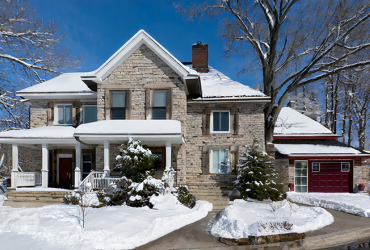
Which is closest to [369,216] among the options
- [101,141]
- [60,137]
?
[101,141]

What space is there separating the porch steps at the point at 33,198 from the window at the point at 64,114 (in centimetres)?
448

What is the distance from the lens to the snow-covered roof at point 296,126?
16281mm

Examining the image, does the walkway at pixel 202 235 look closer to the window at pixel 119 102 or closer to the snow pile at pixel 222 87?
the window at pixel 119 102

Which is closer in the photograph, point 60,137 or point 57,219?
point 57,219

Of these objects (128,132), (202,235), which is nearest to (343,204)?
(202,235)

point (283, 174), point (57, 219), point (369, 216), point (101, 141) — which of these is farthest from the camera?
point (283, 174)

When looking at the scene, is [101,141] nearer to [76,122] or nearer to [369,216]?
[76,122]

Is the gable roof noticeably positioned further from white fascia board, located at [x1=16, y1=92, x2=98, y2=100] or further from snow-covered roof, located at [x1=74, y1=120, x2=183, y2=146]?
white fascia board, located at [x1=16, y1=92, x2=98, y2=100]

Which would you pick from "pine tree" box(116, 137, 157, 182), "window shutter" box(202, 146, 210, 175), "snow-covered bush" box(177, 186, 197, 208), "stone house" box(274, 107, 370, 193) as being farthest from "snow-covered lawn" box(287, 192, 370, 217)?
"pine tree" box(116, 137, 157, 182)

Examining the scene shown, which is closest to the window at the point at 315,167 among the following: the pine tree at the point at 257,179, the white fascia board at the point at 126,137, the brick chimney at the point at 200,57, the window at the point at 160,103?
the pine tree at the point at 257,179

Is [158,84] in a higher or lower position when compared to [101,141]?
higher

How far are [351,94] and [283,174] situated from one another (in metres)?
13.5

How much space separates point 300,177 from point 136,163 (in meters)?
11.2

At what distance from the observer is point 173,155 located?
12344 millimetres
